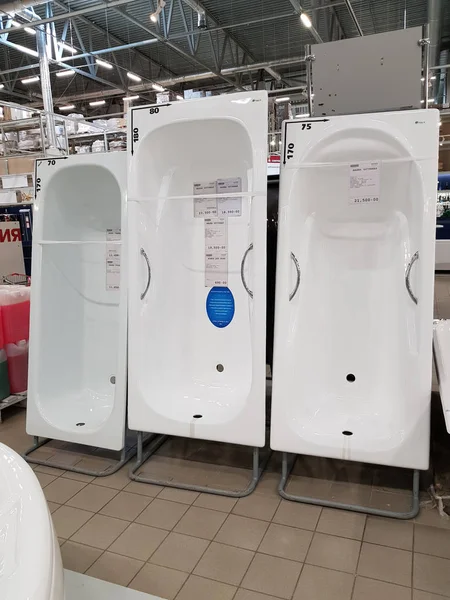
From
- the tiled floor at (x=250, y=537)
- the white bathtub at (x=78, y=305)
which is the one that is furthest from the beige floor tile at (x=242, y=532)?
the white bathtub at (x=78, y=305)

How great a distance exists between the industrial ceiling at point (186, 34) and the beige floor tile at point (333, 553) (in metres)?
6.44

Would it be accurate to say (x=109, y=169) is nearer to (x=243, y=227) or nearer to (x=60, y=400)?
(x=243, y=227)

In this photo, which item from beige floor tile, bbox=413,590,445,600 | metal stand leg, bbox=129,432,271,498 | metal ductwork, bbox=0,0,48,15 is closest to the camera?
beige floor tile, bbox=413,590,445,600

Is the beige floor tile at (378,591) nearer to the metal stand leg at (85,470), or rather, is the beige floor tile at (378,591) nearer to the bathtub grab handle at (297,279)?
the bathtub grab handle at (297,279)

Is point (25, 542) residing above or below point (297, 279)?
below

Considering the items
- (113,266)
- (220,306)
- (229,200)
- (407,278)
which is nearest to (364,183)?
(407,278)

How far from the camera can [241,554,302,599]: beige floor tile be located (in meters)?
1.74

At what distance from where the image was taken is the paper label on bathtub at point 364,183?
7.48 ft

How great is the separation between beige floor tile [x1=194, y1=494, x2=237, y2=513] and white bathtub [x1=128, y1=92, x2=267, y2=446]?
0.89 feet

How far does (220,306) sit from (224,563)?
4.34ft

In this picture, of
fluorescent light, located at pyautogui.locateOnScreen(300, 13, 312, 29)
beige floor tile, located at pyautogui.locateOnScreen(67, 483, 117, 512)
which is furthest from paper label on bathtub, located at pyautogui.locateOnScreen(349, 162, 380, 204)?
fluorescent light, located at pyautogui.locateOnScreen(300, 13, 312, 29)

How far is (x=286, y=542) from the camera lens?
1.98 meters

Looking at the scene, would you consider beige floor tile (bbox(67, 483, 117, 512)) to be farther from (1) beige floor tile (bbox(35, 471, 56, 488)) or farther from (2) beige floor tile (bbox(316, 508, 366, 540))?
(2) beige floor tile (bbox(316, 508, 366, 540))

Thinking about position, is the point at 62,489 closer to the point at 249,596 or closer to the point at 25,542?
the point at 249,596
